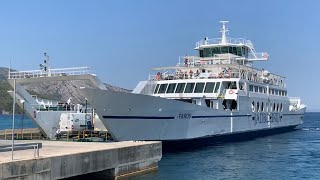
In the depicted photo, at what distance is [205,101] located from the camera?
38688mm

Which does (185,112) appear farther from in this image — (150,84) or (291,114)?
(291,114)

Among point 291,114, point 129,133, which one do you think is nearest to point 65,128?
point 129,133

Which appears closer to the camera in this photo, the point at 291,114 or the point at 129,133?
the point at 129,133

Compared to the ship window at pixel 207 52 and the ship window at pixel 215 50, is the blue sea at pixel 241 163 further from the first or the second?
the ship window at pixel 207 52

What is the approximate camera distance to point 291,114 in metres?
60.1

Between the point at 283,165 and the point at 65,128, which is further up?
the point at 65,128

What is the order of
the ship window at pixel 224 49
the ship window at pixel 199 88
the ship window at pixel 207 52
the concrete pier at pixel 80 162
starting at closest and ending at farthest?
the concrete pier at pixel 80 162 < the ship window at pixel 199 88 < the ship window at pixel 224 49 < the ship window at pixel 207 52

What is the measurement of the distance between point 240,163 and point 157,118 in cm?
617

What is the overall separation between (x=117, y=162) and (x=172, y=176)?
12.0ft

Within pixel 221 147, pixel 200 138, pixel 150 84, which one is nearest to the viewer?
pixel 200 138

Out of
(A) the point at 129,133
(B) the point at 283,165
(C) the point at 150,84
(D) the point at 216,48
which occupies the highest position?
(D) the point at 216,48

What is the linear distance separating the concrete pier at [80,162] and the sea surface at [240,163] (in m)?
0.84

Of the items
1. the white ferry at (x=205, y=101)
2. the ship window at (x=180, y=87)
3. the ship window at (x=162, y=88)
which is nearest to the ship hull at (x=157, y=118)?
the white ferry at (x=205, y=101)

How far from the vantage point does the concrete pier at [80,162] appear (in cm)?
1577
